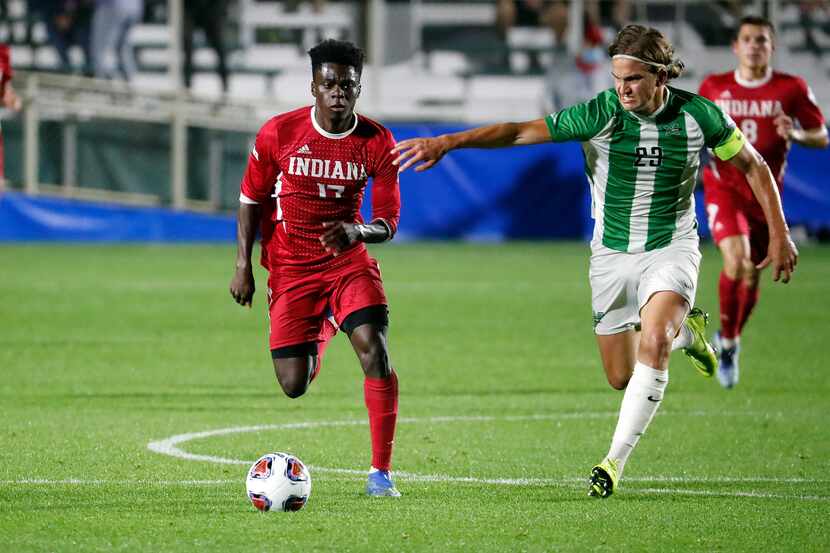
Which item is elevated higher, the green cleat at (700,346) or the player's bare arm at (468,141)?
the player's bare arm at (468,141)

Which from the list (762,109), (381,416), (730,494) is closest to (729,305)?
(762,109)

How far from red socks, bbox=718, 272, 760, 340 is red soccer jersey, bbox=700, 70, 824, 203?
63cm

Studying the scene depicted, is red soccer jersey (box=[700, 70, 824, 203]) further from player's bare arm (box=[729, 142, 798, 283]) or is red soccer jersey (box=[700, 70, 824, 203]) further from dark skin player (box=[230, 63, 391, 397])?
dark skin player (box=[230, 63, 391, 397])

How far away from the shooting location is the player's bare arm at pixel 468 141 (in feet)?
21.5

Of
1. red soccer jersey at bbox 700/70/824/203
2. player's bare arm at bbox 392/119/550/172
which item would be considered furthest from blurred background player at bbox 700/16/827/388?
player's bare arm at bbox 392/119/550/172

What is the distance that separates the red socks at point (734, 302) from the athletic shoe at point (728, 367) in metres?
0.15

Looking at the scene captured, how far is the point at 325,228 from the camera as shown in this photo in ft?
22.3

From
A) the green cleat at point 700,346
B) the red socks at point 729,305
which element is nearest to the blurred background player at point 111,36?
the red socks at point 729,305

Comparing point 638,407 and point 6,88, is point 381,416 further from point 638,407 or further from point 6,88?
point 6,88

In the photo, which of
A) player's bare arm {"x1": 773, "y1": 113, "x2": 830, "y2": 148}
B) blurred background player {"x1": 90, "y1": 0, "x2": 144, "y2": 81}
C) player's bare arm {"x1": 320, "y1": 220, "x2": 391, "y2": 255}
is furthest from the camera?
blurred background player {"x1": 90, "y1": 0, "x2": 144, "y2": 81}

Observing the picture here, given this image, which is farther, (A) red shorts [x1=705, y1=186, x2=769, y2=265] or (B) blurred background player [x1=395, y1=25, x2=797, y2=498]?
(A) red shorts [x1=705, y1=186, x2=769, y2=265]

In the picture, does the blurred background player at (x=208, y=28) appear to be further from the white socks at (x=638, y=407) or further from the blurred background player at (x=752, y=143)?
the white socks at (x=638, y=407)

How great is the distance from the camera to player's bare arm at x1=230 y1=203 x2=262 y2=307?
7.07 metres

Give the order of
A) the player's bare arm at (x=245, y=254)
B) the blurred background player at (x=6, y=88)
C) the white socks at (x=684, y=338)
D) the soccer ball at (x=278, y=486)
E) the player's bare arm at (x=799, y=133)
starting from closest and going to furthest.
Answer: the soccer ball at (x=278, y=486), the player's bare arm at (x=245, y=254), the white socks at (x=684, y=338), the player's bare arm at (x=799, y=133), the blurred background player at (x=6, y=88)
